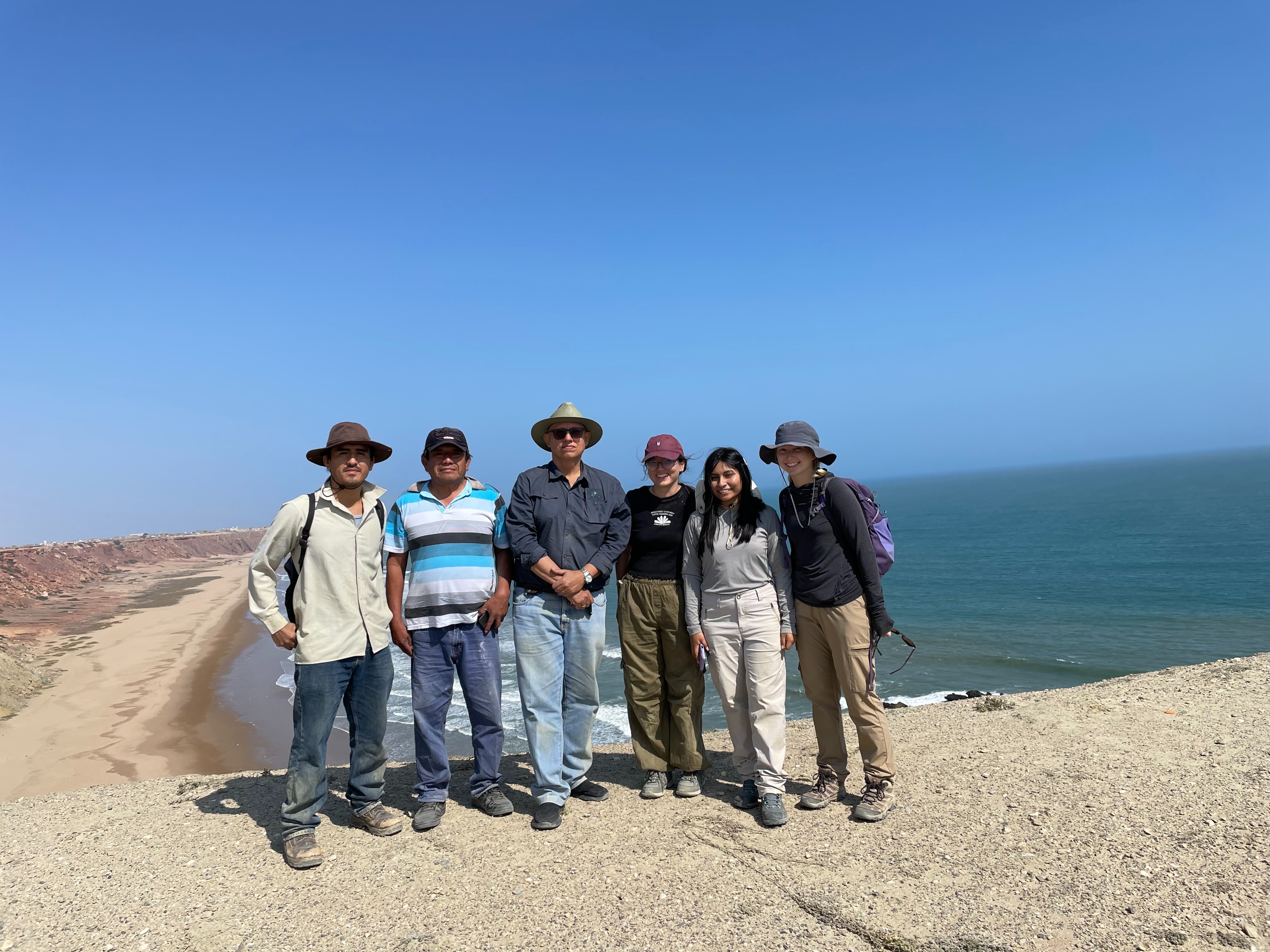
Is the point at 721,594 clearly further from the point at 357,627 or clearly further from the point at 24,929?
the point at 24,929

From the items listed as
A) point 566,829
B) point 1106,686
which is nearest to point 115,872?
point 566,829

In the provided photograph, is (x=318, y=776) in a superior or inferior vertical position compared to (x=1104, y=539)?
superior

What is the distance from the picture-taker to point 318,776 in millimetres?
3908

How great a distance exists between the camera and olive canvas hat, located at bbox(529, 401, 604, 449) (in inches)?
170

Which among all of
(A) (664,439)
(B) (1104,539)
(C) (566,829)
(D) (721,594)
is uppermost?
(A) (664,439)

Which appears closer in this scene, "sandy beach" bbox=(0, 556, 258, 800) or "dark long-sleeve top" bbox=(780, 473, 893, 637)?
"dark long-sleeve top" bbox=(780, 473, 893, 637)

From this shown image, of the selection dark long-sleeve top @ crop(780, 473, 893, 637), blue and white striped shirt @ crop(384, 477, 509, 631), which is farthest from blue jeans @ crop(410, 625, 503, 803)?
dark long-sleeve top @ crop(780, 473, 893, 637)

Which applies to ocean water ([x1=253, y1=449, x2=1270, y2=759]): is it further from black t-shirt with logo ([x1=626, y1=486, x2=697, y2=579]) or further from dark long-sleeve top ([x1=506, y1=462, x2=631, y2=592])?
dark long-sleeve top ([x1=506, y1=462, x2=631, y2=592])

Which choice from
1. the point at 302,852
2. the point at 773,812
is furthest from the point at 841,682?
the point at 302,852

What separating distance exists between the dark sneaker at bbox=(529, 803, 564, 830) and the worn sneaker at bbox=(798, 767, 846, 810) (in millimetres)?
1614

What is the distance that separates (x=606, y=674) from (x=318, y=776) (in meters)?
14.1

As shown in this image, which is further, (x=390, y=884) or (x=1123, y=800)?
(x=1123, y=800)

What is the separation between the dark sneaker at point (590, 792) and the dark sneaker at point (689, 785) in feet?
1.67

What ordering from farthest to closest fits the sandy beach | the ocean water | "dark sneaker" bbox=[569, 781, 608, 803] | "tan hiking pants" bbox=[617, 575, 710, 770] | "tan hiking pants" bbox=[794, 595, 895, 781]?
the ocean water → the sandy beach → "dark sneaker" bbox=[569, 781, 608, 803] → "tan hiking pants" bbox=[617, 575, 710, 770] → "tan hiking pants" bbox=[794, 595, 895, 781]
